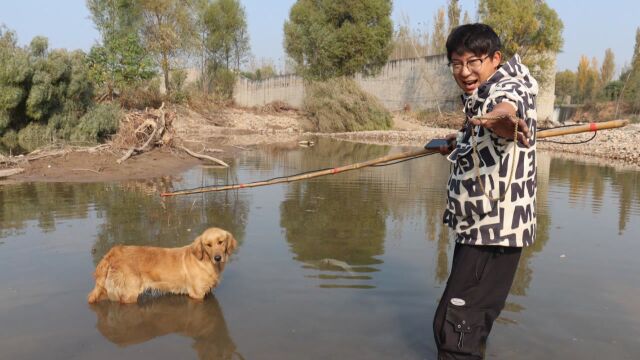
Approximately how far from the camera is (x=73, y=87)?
67.4 ft

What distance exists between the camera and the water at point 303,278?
412 cm

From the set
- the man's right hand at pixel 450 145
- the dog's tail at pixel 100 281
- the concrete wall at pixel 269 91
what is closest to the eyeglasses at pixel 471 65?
the man's right hand at pixel 450 145

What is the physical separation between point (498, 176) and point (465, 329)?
3.18 feet

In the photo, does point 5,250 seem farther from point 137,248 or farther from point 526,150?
point 526,150

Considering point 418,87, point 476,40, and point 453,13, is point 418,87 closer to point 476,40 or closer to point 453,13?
point 453,13

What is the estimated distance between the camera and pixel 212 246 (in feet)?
15.9

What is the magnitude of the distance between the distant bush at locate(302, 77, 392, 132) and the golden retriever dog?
85.8 feet

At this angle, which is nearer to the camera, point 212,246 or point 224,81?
point 212,246

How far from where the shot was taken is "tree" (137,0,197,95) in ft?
125

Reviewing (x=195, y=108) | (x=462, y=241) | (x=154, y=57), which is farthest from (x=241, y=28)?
(x=462, y=241)

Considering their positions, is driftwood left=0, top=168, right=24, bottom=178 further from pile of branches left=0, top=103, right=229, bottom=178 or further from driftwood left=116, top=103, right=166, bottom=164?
driftwood left=116, top=103, right=166, bottom=164

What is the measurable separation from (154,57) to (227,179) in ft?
99.7

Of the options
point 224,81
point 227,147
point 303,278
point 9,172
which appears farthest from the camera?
point 224,81

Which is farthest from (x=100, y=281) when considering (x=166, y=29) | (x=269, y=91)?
(x=269, y=91)
